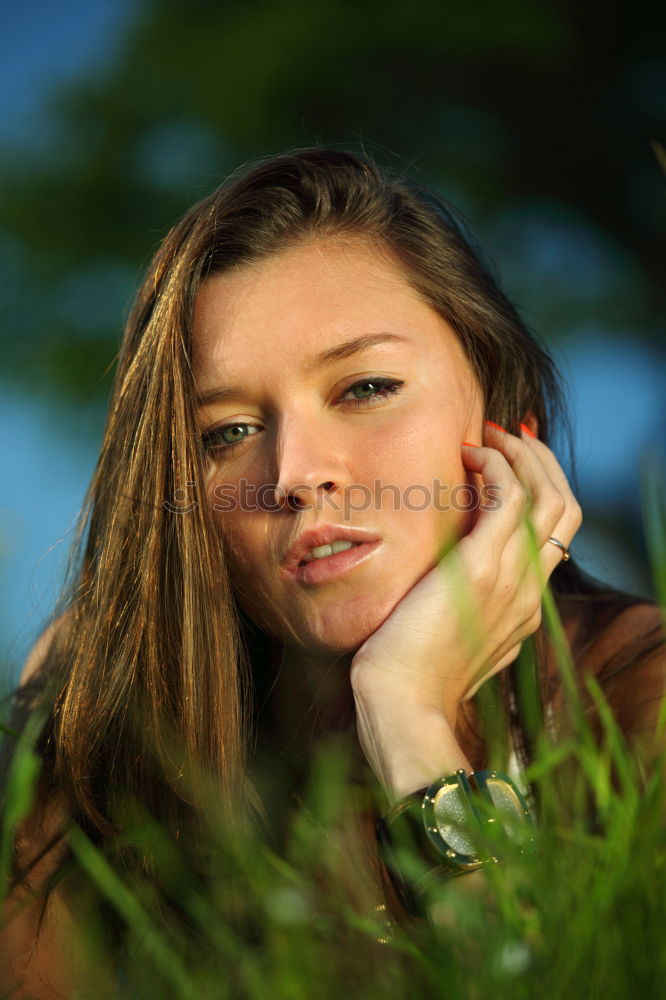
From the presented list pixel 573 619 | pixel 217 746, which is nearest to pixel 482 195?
pixel 573 619

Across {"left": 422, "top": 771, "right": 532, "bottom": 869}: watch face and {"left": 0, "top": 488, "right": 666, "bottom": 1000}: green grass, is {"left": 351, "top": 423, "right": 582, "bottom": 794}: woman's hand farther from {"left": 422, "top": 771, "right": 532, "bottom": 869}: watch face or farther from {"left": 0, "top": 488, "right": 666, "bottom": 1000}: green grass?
{"left": 0, "top": 488, "right": 666, "bottom": 1000}: green grass

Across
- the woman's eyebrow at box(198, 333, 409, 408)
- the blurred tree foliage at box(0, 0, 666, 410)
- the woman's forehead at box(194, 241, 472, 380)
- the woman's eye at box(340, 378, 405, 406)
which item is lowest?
the woman's eye at box(340, 378, 405, 406)

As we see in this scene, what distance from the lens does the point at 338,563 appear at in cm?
220

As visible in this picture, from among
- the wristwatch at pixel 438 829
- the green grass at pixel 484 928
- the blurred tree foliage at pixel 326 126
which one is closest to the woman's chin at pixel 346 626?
the wristwatch at pixel 438 829

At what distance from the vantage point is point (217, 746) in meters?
2.35

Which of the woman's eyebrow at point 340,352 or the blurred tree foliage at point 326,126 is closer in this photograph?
the woman's eyebrow at point 340,352

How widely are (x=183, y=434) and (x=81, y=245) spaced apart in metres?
9.02

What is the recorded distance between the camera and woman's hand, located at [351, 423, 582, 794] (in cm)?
195

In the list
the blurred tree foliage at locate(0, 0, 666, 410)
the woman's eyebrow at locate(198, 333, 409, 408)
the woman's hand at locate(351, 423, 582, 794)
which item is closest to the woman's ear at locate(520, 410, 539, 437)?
the woman's hand at locate(351, 423, 582, 794)

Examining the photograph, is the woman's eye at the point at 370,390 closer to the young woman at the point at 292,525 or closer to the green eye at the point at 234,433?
the young woman at the point at 292,525

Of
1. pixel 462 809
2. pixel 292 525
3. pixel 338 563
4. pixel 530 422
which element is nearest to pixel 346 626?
pixel 338 563

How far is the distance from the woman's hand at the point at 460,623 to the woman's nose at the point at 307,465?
0.31 m

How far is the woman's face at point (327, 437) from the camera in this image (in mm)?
2207

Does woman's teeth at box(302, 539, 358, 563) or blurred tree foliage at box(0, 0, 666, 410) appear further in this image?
blurred tree foliage at box(0, 0, 666, 410)
